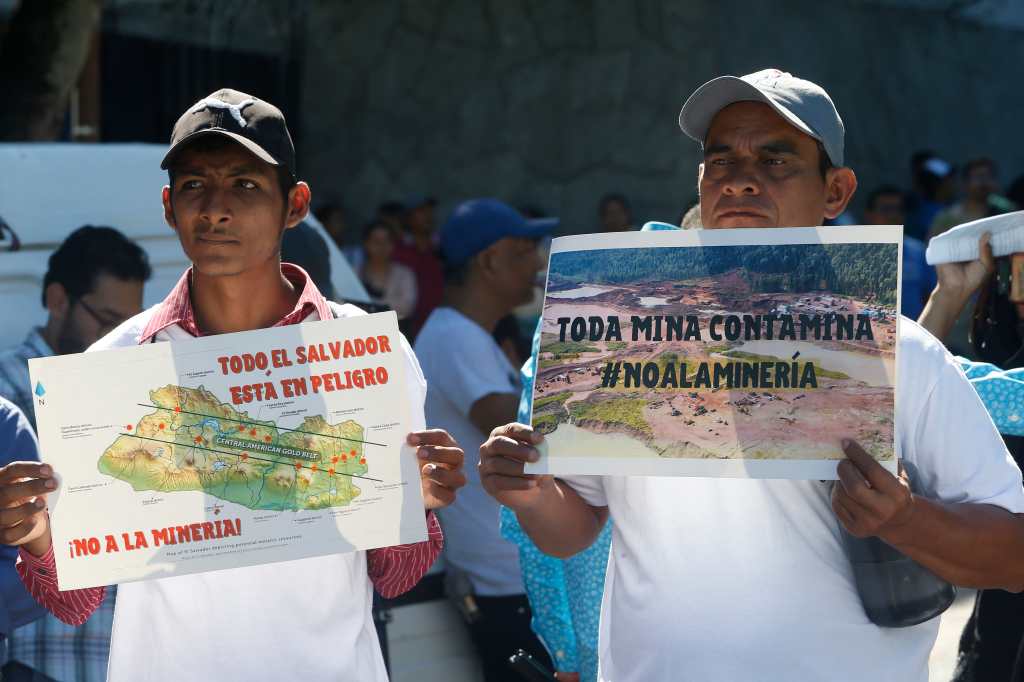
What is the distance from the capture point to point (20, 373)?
3455 millimetres

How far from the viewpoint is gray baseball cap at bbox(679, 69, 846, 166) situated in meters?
2.25

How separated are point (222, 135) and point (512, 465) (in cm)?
82

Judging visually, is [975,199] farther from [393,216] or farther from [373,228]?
[393,216]

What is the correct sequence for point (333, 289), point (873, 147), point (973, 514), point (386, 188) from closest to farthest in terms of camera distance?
point (973, 514)
point (333, 289)
point (386, 188)
point (873, 147)

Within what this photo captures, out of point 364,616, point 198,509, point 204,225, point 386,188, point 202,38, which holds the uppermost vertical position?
point 202,38

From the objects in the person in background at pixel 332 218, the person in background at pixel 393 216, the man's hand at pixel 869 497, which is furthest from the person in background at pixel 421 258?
the man's hand at pixel 869 497

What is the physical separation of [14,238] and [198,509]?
2.07 metres

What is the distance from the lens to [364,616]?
2322mm

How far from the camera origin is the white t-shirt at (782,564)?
80.3 inches

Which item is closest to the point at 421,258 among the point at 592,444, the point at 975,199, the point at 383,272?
the point at 383,272

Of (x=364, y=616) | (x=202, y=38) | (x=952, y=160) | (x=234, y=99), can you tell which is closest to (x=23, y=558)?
(x=364, y=616)

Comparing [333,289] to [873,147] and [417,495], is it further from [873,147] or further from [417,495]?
[873,147]

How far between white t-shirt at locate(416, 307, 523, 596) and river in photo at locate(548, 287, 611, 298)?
2.04 metres

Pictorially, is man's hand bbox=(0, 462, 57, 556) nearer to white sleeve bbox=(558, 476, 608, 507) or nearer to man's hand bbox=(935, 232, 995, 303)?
white sleeve bbox=(558, 476, 608, 507)
